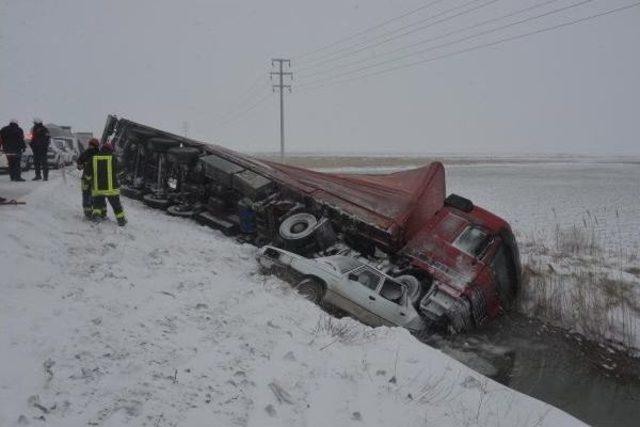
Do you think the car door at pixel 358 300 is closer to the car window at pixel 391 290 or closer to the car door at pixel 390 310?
the car door at pixel 390 310

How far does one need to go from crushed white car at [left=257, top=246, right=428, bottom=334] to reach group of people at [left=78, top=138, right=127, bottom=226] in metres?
3.09

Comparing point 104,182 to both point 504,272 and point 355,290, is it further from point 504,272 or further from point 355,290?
point 504,272

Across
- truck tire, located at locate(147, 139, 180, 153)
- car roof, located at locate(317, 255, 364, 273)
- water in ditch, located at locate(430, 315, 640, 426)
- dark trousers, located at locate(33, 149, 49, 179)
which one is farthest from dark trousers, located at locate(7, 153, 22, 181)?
water in ditch, located at locate(430, 315, 640, 426)

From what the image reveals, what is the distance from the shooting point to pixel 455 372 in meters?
5.36

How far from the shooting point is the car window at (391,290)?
8.02 metres

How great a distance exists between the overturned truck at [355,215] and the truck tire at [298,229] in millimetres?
20

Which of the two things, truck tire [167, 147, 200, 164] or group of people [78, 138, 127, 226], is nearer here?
group of people [78, 138, 127, 226]

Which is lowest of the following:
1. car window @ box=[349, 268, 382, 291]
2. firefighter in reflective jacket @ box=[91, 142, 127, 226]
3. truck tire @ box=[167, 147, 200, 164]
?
car window @ box=[349, 268, 382, 291]

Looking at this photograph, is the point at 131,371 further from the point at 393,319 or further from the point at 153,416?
the point at 393,319

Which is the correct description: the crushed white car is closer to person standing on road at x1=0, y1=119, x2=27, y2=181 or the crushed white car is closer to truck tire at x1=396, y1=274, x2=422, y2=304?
truck tire at x1=396, y1=274, x2=422, y2=304

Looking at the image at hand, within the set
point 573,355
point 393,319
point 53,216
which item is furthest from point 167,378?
point 573,355

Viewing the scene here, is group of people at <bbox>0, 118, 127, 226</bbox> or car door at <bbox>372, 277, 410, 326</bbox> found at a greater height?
group of people at <bbox>0, 118, 127, 226</bbox>

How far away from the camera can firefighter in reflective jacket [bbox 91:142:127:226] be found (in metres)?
8.71

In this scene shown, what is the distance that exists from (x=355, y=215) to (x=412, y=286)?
6.26 ft
